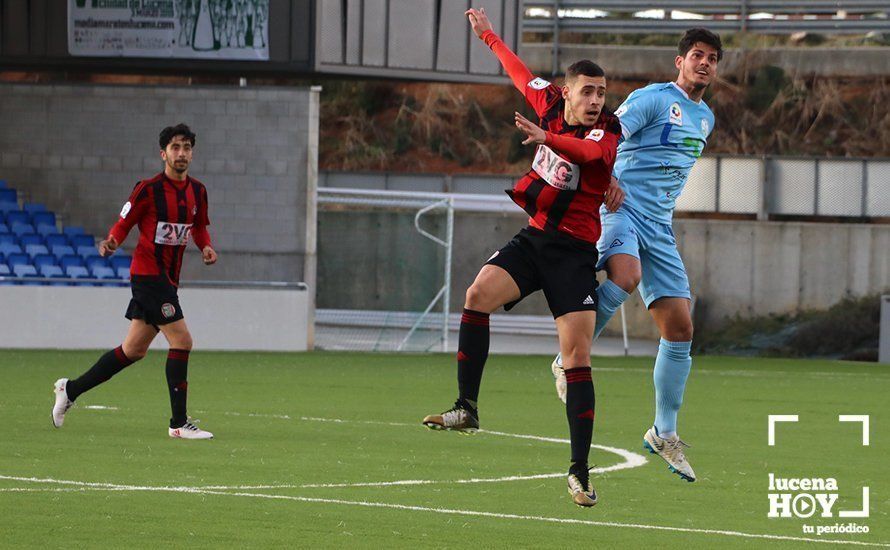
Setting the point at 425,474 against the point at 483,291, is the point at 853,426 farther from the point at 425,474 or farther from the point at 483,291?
the point at 483,291

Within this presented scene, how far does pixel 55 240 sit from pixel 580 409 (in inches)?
722

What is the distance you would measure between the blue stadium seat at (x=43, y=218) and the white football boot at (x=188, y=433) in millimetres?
14605

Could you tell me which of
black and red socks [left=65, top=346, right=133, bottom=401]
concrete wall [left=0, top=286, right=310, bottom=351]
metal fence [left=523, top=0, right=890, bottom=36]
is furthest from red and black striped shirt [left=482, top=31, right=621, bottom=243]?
metal fence [left=523, top=0, right=890, bottom=36]

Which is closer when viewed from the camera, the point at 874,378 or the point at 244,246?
the point at 874,378

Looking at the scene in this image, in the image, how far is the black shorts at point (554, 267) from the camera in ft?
26.8

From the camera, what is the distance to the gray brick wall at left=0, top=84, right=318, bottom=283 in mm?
26344

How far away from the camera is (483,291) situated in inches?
323

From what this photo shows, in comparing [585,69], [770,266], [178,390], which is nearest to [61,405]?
[178,390]

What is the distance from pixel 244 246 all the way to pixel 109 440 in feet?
48.9

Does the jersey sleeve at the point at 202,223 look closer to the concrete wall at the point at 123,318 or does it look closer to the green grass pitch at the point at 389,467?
the green grass pitch at the point at 389,467

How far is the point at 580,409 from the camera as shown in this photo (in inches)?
321

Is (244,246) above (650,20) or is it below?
below

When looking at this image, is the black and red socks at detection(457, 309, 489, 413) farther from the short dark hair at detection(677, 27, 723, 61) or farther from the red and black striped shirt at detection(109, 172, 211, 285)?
the red and black striped shirt at detection(109, 172, 211, 285)

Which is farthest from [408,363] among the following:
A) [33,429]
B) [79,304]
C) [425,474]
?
[425,474]
